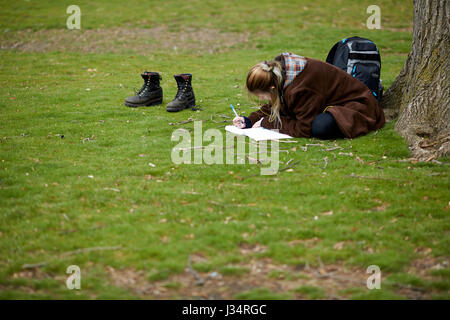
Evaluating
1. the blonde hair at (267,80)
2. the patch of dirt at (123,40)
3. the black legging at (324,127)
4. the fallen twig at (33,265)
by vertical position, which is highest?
the patch of dirt at (123,40)

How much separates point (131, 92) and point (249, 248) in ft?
22.8

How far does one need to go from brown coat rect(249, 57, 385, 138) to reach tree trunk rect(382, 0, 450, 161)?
0.57m

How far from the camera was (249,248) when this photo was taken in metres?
4.03

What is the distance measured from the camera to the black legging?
655 centimetres

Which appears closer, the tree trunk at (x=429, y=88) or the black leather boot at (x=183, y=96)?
the tree trunk at (x=429, y=88)

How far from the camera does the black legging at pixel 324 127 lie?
6548 millimetres

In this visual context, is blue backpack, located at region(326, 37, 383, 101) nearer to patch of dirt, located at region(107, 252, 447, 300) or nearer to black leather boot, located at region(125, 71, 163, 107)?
black leather boot, located at region(125, 71, 163, 107)

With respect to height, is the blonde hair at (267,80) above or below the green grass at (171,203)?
above

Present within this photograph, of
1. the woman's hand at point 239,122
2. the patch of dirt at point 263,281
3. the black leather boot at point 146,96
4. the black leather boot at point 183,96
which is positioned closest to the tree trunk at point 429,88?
the woman's hand at point 239,122

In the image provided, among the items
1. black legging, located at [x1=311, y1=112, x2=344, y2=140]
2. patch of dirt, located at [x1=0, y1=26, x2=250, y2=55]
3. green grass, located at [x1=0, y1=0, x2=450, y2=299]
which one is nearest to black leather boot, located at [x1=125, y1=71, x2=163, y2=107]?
green grass, located at [x1=0, y1=0, x2=450, y2=299]

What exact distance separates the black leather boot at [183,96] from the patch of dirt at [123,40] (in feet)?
24.5

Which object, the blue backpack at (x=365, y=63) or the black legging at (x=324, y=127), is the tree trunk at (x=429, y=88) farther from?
the black legging at (x=324, y=127)
